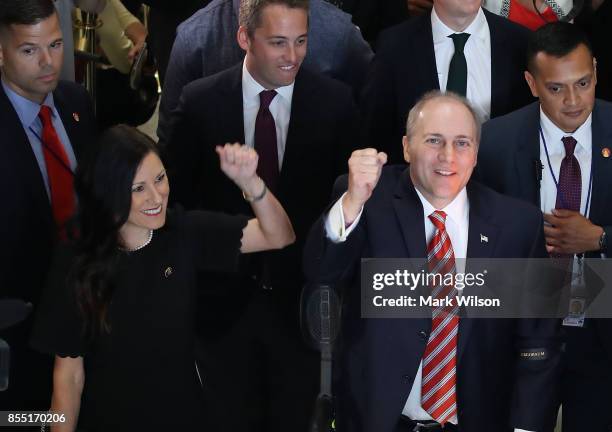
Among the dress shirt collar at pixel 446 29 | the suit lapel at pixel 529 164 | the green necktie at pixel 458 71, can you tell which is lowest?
the suit lapel at pixel 529 164

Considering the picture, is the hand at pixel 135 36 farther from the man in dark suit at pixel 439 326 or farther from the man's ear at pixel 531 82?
the man in dark suit at pixel 439 326

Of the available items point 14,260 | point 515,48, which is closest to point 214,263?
point 14,260

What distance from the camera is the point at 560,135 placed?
4.33 m

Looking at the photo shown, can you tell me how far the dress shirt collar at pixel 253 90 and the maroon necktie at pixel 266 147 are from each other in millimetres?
67

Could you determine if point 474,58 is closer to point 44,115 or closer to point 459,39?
point 459,39

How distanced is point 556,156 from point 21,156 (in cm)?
186

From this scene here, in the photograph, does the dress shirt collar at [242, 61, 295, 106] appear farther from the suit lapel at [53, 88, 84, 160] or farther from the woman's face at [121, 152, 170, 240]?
the woman's face at [121, 152, 170, 240]

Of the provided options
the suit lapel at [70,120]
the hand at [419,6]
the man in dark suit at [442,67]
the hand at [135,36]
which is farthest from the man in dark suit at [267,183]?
the hand at [135,36]

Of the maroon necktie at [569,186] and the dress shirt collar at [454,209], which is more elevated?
the maroon necktie at [569,186]

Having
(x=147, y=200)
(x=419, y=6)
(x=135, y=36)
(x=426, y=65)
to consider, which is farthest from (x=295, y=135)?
(x=135, y=36)

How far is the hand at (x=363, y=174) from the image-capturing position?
351cm

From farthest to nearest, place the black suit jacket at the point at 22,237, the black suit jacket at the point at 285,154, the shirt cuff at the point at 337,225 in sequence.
Result: the black suit jacket at the point at 285,154 < the black suit jacket at the point at 22,237 < the shirt cuff at the point at 337,225

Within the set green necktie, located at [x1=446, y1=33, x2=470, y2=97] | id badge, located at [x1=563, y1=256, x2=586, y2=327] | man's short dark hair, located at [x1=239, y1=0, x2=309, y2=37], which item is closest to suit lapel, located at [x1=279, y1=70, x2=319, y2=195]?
man's short dark hair, located at [x1=239, y1=0, x2=309, y2=37]

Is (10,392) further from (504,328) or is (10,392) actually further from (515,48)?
(515,48)
